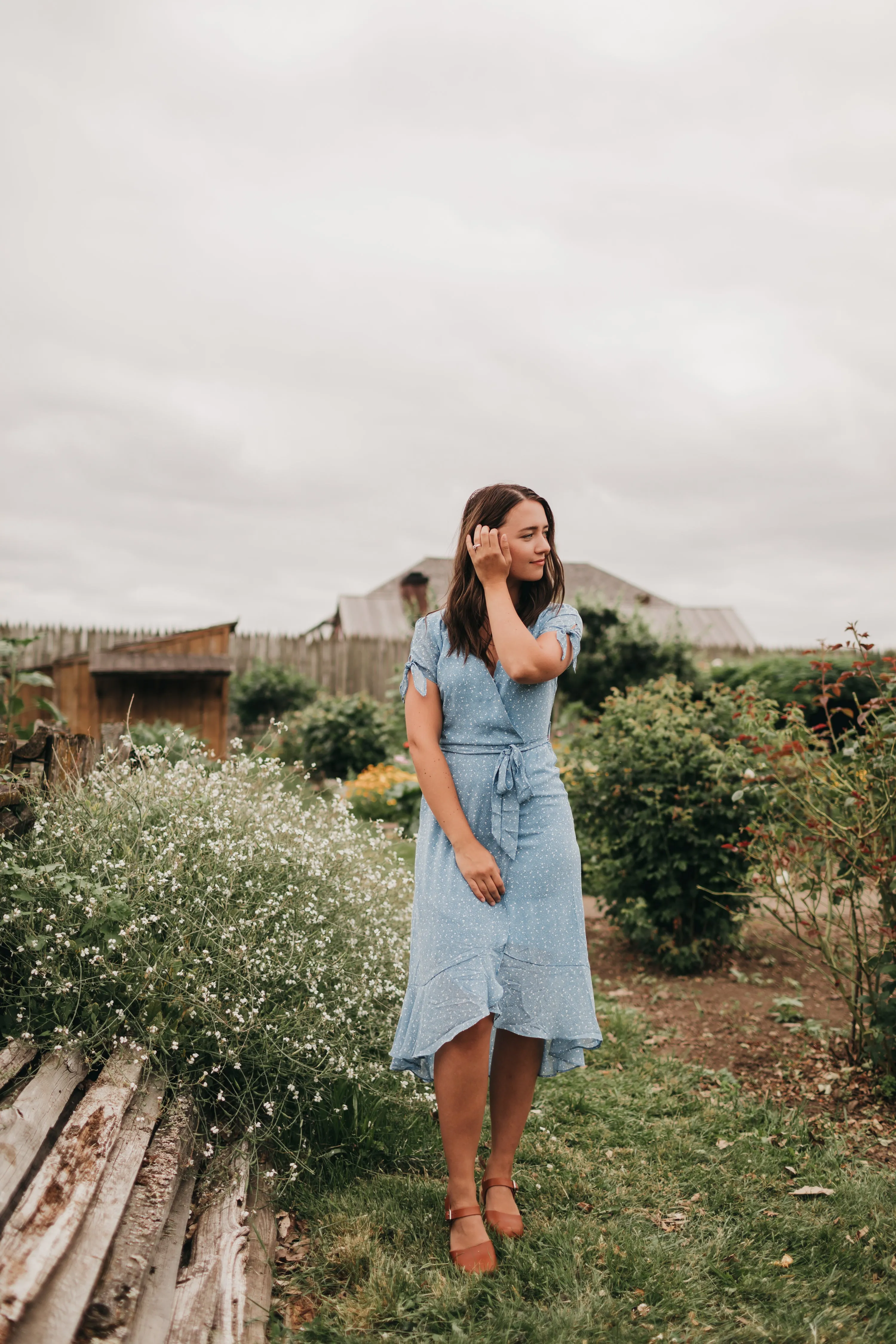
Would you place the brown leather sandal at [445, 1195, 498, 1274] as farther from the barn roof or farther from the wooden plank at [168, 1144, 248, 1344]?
the barn roof

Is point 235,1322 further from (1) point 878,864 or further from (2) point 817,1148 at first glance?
(1) point 878,864

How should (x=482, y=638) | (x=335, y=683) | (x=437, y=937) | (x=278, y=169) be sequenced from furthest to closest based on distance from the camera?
1. (x=335, y=683)
2. (x=278, y=169)
3. (x=482, y=638)
4. (x=437, y=937)

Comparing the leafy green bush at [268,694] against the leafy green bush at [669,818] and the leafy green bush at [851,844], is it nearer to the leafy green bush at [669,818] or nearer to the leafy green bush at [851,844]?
the leafy green bush at [669,818]

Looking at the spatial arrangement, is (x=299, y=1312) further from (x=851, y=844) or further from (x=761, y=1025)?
(x=761, y=1025)

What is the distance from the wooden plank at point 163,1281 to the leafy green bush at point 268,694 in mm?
11783

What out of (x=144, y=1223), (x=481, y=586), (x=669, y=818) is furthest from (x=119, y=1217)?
(x=669, y=818)

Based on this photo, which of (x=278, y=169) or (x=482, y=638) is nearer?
(x=482, y=638)

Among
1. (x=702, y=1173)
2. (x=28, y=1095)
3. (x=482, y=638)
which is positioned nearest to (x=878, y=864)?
(x=702, y=1173)

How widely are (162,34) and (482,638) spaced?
4601mm

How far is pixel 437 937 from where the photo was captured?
6.88 feet

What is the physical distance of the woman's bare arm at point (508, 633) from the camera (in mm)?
Result: 2117

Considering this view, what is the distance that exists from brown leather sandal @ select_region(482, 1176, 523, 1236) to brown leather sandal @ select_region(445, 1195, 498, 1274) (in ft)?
0.28

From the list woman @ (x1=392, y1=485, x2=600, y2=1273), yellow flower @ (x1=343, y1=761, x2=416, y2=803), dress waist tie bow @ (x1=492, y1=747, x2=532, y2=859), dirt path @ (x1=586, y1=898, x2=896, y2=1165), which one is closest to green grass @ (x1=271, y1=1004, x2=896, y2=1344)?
woman @ (x1=392, y1=485, x2=600, y2=1273)

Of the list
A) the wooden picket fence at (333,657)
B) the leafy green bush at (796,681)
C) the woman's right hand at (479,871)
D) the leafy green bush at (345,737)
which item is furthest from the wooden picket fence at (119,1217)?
the wooden picket fence at (333,657)
